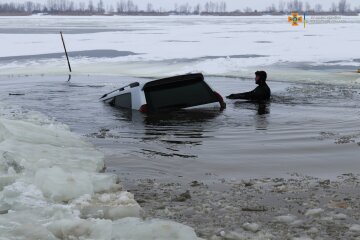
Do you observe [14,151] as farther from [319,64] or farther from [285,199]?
[319,64]

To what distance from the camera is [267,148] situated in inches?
332

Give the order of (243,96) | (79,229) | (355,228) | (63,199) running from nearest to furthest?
(79,229)
(355,228)
(63,199)
(243,96)

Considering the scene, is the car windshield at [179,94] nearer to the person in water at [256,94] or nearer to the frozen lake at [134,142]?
the frozen lake at [134,142]

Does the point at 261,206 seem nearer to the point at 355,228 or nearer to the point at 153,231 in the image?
the point at 355,228

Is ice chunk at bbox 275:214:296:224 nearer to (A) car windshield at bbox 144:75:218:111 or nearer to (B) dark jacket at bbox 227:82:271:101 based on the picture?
(A) car windshield at bbox 144:75:218:111

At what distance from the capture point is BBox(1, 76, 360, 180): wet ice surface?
23.9ft

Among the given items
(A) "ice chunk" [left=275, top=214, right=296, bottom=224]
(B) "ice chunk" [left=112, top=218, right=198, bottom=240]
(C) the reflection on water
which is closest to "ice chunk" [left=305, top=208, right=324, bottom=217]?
(A) "ice chunk" [left=275, top=214, right=296, bottom=224]

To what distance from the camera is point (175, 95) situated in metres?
10.7

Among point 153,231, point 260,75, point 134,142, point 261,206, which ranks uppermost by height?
point 260,75

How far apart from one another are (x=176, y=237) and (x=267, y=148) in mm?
4339

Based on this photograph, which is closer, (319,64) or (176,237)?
(176,237)

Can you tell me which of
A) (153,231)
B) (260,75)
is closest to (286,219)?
(153,231)

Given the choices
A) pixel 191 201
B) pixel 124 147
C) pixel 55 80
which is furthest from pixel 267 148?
pixel 55 80

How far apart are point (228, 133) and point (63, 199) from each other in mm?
4973
